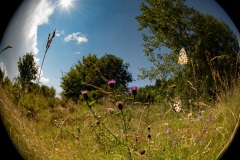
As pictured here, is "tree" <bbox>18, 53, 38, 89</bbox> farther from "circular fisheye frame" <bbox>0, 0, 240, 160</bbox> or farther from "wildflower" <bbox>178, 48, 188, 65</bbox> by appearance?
"wildflower" <bbox>178, 48, 188, 65</bbox>

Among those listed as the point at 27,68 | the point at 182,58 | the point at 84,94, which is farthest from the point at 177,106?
the point at 27,68

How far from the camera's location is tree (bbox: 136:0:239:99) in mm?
4969

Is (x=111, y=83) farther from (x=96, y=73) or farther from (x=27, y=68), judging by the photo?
(x=27, y=68)

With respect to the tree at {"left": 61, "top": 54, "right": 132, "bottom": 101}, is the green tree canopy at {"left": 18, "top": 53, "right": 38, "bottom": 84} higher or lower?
higher

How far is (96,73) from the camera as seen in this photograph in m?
4.67

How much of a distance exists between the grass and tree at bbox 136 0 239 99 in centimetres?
30

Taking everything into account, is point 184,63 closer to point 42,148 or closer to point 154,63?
point 154,63

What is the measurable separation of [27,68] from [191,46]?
2.19 metres

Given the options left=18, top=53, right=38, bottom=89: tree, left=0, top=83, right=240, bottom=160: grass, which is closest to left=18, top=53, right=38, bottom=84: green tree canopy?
left=18, top=53, right=38, bottom=89: tree

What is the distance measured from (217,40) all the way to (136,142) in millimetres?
1741

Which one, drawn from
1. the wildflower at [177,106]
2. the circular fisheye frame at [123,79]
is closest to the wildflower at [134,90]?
the circular fisheye frame at [123,79]

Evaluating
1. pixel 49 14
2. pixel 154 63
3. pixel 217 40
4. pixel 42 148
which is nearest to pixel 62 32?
pixel 49 14

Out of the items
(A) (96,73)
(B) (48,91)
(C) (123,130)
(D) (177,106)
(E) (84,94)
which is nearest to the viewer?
(E) (84,94)

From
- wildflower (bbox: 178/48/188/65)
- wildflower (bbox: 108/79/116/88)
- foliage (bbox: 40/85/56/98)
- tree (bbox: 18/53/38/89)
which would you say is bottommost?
wildflower (bbox: 178/48/188/65)
